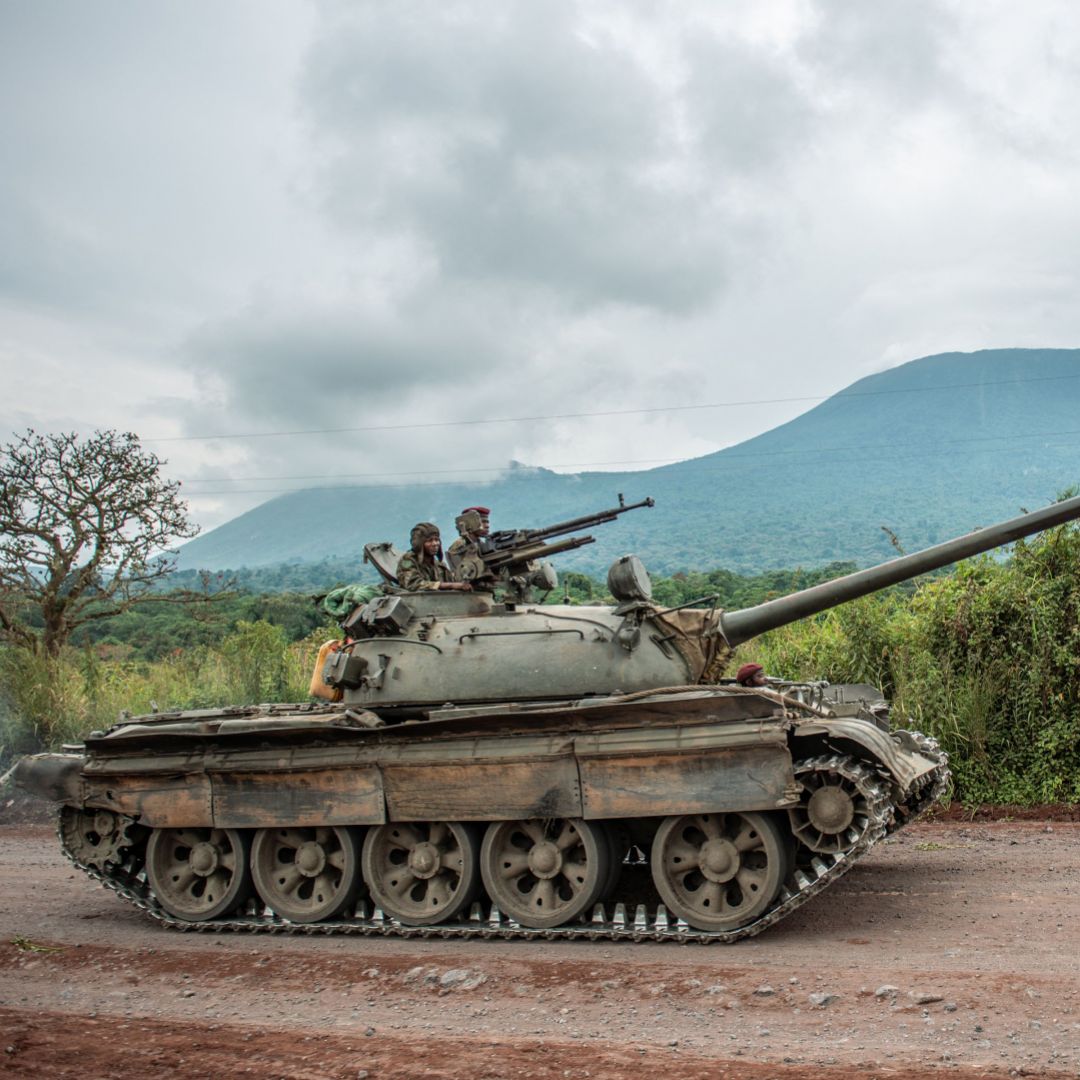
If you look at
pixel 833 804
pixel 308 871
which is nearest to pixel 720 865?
pixel 833 804

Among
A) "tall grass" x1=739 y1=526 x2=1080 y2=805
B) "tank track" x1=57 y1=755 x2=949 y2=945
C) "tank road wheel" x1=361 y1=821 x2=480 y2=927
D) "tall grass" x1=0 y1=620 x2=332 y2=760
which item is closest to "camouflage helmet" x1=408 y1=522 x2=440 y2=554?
"tank road wheel" x1=361 y1=821 x2=480 y2=927

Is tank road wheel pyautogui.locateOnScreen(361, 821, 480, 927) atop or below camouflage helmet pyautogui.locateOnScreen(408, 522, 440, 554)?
below

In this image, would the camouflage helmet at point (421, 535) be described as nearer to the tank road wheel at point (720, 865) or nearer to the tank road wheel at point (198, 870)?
the tank road wheel at point (198, 870)

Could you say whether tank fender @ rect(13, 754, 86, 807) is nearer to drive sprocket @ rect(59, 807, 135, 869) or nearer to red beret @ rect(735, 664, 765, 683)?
drive sprocket @ rect(59, 807, 135, 869)

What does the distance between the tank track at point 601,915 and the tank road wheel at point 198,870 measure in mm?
130

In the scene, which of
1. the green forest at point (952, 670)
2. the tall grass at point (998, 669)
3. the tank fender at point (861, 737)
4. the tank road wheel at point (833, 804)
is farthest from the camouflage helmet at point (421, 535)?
the tall grass at point (998, 669)

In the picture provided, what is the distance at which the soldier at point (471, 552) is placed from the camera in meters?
12.4

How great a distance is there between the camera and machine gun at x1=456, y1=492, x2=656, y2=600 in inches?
485

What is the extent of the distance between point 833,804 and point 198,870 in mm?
5752

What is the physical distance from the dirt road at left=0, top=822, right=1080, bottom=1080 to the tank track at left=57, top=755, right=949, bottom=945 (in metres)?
0.15

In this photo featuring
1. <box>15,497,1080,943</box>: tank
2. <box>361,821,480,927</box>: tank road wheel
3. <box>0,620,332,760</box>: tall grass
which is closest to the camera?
<box>15,497,1080,943</box>: tank

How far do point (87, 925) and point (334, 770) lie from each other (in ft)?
9.18

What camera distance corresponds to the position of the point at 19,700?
2203 centimetres

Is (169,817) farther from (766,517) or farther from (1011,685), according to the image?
(766,517)
